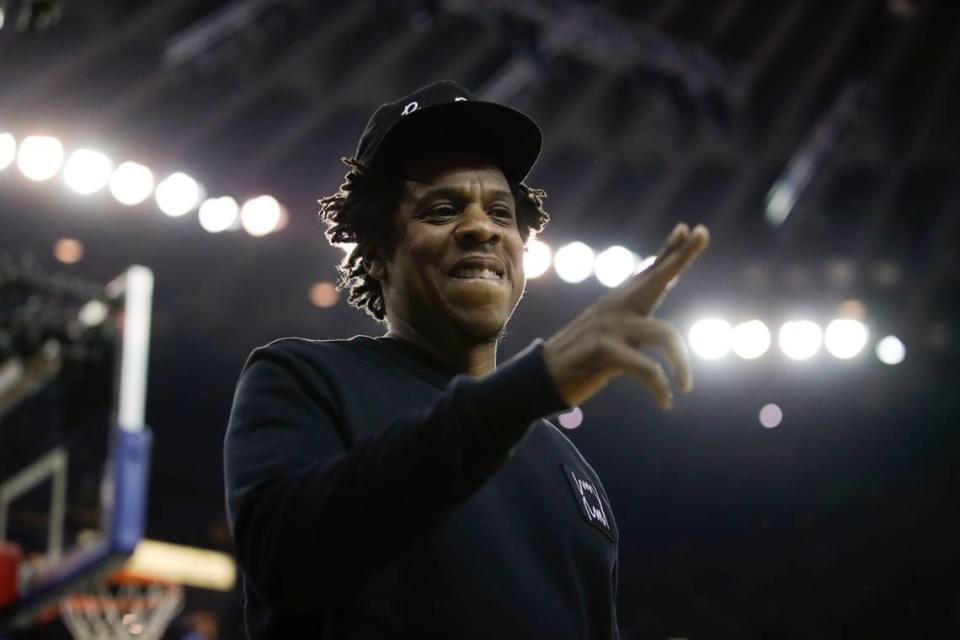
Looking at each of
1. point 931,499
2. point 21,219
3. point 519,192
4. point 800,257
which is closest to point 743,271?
point 800,257

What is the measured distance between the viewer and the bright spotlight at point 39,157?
24.0 feet

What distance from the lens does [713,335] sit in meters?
9.56

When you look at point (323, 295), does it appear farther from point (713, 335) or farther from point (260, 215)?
point (713, 335)

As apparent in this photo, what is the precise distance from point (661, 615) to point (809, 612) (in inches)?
54.6

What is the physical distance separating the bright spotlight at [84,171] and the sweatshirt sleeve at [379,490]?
22.5 ft

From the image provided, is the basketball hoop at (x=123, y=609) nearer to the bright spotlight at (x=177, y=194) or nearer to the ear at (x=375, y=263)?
the bright spotlight at (x=177, y=194)

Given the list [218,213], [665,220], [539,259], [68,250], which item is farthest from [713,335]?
[68,250]

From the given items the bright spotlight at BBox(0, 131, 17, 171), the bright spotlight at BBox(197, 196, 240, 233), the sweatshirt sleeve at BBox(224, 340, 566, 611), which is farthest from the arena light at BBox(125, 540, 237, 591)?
the sweatshirt sleeve at BBox(224, 340, 566, 611)

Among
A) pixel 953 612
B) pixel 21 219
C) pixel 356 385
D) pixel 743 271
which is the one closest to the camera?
pixel 356 385

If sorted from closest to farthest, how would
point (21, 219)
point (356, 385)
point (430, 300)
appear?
point (356, 385) → point (430, 300) → point (21, 219)

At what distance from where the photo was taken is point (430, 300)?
150 cm

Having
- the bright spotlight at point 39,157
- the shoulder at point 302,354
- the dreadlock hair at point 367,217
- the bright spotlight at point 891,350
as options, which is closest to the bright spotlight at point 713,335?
the bright spotlight at point 891,350

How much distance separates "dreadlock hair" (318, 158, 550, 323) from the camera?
5.24 ft

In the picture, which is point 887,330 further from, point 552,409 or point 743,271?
point 552,409
